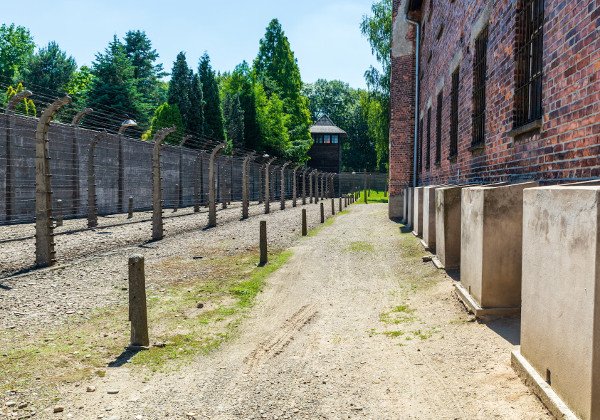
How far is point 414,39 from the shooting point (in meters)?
17.6

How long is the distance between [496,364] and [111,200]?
16.7 meters

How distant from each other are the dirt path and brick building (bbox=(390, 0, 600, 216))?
1.70 meters

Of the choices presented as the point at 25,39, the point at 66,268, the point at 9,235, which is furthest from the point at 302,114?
the point at 66,268

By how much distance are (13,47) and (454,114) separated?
6061 cm

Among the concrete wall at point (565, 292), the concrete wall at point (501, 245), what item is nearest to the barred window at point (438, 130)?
the concrete wall at point (501, 245)

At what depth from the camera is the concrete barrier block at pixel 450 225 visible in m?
6.82

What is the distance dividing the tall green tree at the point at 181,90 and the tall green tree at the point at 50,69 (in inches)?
576

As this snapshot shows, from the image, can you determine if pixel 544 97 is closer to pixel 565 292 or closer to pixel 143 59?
pixel 565 292

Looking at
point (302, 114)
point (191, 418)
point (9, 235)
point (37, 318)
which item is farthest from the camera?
point (302, 114)

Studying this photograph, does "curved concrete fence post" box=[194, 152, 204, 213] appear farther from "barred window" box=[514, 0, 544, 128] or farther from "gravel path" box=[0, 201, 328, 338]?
"barred window" box=[514, 0, 544, 128]

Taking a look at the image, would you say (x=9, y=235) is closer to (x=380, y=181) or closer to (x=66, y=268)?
(x=66, y=268)

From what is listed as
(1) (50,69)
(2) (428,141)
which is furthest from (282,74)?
(2) (428,141)

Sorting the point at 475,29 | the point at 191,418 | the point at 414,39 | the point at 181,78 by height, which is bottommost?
the point at 191,418

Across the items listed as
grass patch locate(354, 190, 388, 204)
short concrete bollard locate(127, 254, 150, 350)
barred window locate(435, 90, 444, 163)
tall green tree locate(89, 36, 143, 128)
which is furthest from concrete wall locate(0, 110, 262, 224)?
grass patch locate(354, 190, 388, 204)
